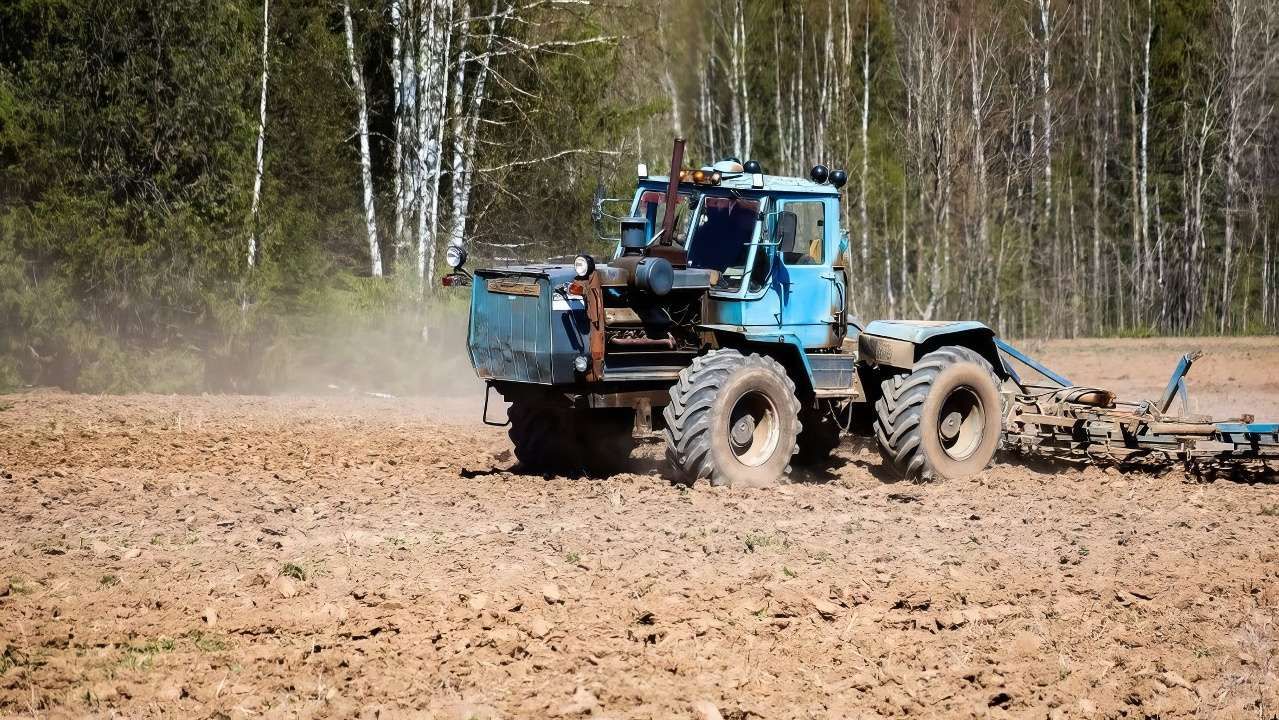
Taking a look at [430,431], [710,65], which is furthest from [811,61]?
[430,431]

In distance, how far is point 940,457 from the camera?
492 inches

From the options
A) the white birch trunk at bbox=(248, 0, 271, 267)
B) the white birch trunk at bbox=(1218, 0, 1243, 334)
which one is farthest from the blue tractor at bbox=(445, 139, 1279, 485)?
the white birch trunk at bbox=(1218, 0, 1243, 334)

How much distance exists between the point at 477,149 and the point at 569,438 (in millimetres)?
15207

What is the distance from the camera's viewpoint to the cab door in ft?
39.9

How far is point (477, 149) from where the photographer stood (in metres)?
27.0

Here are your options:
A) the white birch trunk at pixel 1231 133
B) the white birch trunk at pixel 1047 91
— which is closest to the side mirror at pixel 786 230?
the white birch trunk at pixel 1047 91

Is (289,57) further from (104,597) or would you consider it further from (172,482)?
(104,597)

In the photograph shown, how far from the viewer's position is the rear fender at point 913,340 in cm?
1269

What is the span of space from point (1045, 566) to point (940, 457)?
3608 millimetres

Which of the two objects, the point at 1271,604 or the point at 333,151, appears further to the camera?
the point at 333,151

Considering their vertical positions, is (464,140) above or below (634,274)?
above

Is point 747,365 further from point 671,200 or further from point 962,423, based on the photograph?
point 962,423

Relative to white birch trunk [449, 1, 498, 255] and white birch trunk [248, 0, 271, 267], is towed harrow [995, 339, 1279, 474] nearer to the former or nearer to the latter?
white birch trunk [248, 0, 271, 267]

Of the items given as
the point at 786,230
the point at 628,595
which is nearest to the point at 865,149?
the point at 786,230
